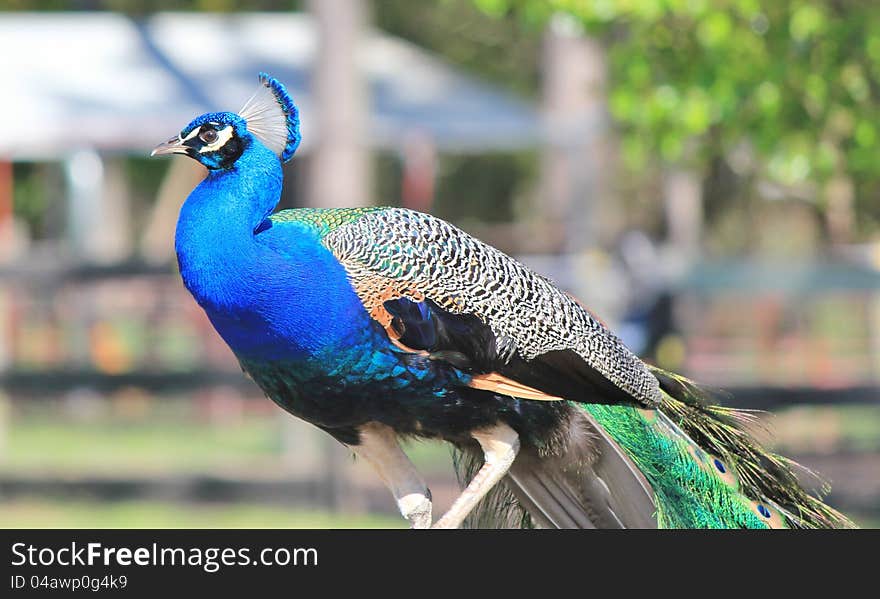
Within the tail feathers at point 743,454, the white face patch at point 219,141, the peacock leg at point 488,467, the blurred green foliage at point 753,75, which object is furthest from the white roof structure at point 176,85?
the white face patch at point 219,141

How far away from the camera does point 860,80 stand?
727cm

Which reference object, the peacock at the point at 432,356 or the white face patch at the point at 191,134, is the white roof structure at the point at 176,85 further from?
the white face patch at the point at 191,134

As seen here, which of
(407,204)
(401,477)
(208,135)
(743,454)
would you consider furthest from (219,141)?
(407,204)

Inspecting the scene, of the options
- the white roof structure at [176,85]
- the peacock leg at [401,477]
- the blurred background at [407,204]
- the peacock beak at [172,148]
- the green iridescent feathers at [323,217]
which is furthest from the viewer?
the white roof structure at [176,85]

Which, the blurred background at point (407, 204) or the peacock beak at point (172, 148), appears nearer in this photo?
the peacock beak at point (172, 148)

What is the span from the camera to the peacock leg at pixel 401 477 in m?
3.64

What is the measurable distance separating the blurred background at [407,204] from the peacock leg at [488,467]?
1.04ft

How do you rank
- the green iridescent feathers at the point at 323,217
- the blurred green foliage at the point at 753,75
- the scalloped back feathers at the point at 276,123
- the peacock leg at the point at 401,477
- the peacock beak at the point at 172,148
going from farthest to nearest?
the blurred green foliage at the point at 753,75 < the peacock leg at the point at 401,477 < the green iridescent feathers at the point at 323,217 < the scalloped back feathers at the point at 276,123 < the peacock beak at the point at 172,148

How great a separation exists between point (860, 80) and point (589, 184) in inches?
289

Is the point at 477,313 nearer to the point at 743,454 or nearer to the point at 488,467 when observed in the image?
the point at 488,467

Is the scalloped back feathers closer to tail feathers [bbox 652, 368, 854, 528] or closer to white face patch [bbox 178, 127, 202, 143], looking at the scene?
white face patch [bbox 178, 127, 202, 143]

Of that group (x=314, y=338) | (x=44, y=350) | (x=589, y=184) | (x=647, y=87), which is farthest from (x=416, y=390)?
(x=589, y=184)

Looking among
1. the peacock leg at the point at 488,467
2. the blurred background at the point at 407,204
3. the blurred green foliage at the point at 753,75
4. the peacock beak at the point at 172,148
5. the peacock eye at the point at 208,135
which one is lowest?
the blurred background at the point at 407,204

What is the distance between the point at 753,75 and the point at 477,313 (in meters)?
4.26
